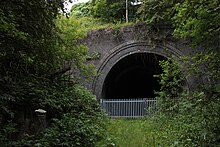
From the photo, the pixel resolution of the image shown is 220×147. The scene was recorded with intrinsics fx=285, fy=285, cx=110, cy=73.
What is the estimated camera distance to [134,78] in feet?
66.2

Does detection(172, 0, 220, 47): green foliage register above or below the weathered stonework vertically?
below

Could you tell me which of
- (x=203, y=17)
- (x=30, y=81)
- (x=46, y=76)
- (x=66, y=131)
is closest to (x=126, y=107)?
(x=46, y=76)

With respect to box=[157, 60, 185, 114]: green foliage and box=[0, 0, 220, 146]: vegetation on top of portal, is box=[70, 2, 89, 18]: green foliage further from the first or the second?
box=[0, 0, 220, 146]: vegetation on top of portal

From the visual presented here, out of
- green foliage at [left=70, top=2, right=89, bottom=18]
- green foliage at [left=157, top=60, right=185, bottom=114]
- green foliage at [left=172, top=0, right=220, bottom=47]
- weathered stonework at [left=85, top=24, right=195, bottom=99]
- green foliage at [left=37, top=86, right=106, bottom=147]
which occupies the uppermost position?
green foliage at [left=70, top=2, right=89, bottom=18]

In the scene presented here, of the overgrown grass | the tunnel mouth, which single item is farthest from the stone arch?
the overgrown grass

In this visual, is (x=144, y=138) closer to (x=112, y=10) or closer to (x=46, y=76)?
(x=46, y=76)

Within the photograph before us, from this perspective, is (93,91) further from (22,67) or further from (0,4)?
(0,4)

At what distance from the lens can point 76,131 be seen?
19.7 ft

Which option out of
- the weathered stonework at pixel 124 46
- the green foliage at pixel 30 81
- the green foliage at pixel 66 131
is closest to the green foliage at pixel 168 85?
the weathered stonework at pixel 124 46

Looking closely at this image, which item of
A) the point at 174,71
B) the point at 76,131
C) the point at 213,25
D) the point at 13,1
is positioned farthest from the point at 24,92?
the point at 174,71

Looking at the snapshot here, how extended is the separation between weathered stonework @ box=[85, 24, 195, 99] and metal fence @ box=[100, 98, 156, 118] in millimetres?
705

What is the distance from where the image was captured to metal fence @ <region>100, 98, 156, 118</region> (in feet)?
46.4

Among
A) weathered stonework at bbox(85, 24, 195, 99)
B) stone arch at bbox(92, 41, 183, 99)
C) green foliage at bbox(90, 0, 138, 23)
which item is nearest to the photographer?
weathered stonework at bbox(85, 24, 195, 99)

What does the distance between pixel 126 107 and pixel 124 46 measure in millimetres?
3089
